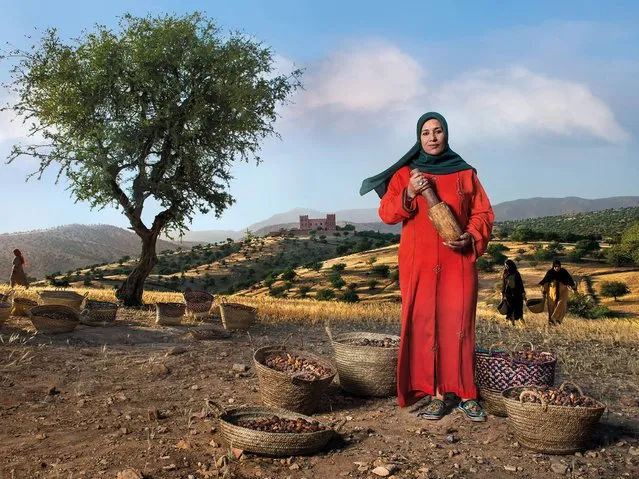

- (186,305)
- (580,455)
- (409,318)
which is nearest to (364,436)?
(409,318)

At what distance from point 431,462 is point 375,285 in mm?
39775

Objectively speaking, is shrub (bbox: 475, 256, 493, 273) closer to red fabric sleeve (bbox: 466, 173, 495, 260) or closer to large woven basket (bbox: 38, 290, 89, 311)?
large woven basket (bbox: 38, 290, 89, 311)

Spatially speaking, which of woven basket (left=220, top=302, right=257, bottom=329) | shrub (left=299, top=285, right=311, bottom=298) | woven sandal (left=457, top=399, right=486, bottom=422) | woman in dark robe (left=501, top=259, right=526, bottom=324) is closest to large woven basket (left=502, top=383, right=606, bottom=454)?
woven sandal (left=457, top=399, right=486, bottom=422)

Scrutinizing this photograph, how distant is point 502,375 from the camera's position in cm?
636

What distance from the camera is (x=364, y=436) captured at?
5.80 m

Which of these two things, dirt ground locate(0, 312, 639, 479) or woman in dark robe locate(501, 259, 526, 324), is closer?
dirt ground locate(0, 312, 639, 479)

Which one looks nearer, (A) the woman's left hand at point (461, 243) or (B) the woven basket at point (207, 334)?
(A) the woman's left hand at point (461, 243)

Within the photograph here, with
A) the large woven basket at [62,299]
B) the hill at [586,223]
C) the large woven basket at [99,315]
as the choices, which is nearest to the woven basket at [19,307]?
the large woven basket at [62,299]

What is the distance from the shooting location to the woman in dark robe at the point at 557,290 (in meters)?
16.4

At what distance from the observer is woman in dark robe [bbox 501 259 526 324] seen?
16.0 m

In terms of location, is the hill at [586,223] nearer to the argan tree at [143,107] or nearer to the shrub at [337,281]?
the shrub at [337,281]

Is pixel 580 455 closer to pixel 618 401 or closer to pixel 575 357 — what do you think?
pixel 618 401

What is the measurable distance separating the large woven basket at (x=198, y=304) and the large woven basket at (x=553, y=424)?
1058 cm

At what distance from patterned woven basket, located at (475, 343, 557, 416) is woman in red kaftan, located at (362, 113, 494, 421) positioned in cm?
23
